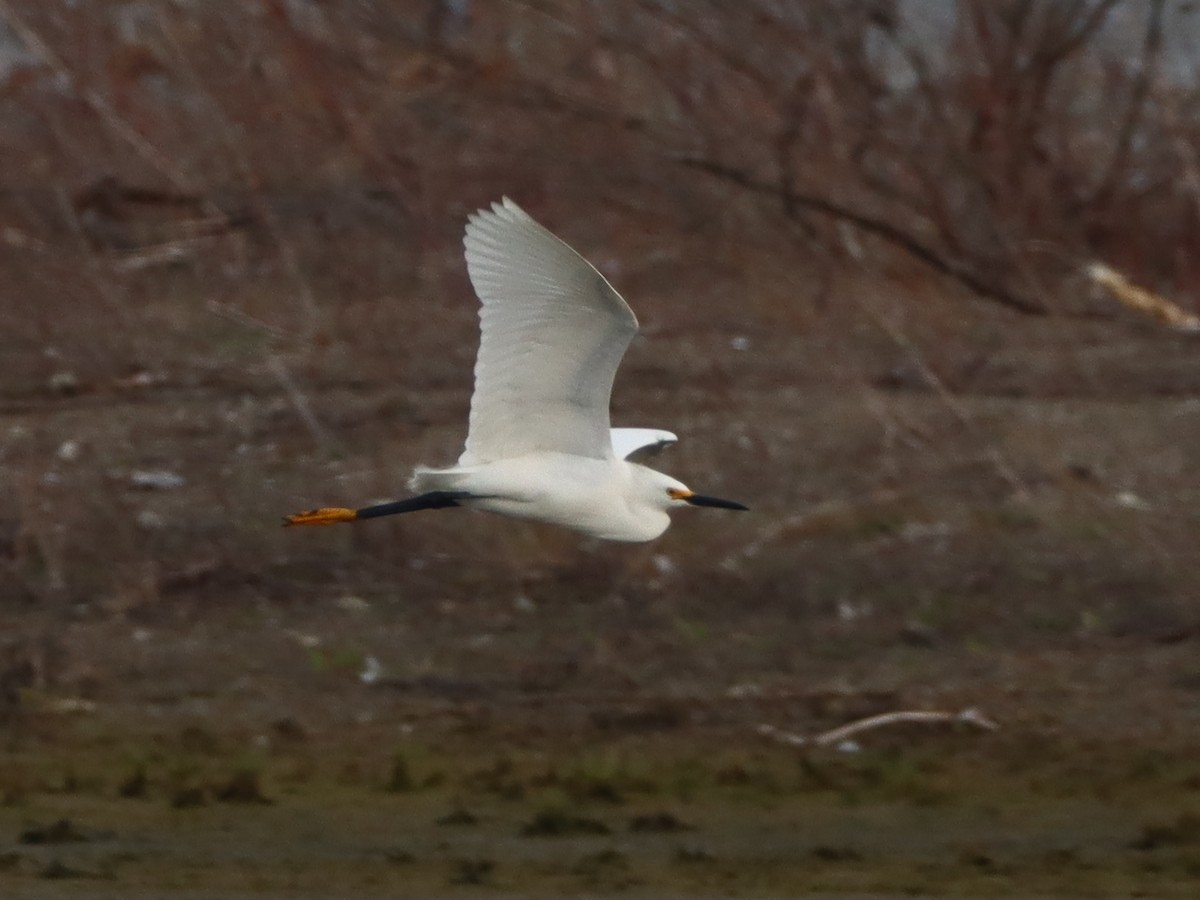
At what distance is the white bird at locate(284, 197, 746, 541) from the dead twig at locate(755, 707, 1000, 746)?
1.57m

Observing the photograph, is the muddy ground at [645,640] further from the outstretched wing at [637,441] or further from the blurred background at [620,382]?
the outstretched wing at [637,441]

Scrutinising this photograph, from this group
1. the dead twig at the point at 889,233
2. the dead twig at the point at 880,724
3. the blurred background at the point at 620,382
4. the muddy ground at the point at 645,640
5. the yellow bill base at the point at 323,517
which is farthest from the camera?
the dead twig at the point at 889,233

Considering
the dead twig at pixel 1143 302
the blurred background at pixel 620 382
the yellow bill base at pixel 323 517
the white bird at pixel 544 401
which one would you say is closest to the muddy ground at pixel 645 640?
the blurred background at pixel 620 382

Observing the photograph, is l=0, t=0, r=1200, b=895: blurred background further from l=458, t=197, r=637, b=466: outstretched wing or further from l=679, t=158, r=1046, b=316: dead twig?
l=458, t=197, r=637, b=466: outstretched wing

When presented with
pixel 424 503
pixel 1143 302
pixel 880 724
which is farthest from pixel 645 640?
pixel 1143 302

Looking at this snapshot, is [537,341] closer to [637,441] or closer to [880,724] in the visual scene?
[637,441]

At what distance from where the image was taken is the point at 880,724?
26.2 feet

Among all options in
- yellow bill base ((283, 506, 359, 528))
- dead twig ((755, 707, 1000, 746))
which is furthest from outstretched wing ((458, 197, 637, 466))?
dead twig ((755, 707, 1000, 746))

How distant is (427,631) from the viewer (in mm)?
8977

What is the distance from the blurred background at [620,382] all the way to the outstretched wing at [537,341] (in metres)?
1.61

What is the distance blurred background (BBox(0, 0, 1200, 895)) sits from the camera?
835cm

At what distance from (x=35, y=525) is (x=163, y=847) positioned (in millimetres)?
2706

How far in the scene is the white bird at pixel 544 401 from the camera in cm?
559

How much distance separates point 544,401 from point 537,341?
269 millimetres
